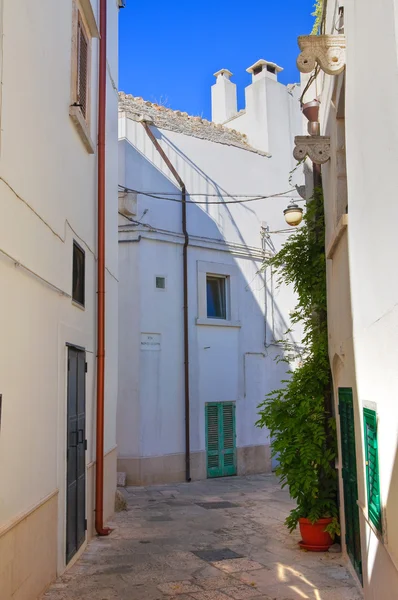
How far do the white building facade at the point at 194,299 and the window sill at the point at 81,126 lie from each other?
230 inches

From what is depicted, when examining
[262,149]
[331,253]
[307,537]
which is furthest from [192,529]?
[262,149]

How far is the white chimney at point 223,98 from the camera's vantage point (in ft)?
70.7

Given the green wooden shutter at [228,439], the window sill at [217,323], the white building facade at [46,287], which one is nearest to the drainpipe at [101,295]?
the white building facade at [46,287]

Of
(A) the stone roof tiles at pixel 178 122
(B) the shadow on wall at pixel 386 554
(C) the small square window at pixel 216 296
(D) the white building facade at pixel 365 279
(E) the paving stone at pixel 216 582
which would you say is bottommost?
(E) the paving stone at pixel 216 582

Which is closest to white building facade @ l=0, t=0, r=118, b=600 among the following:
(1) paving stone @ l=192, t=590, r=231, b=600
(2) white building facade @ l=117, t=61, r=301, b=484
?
(1) paving stone @ l=192, t=590, r=231, b=600

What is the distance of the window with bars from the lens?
8.08m

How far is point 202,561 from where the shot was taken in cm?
728

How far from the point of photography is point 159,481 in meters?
13.9

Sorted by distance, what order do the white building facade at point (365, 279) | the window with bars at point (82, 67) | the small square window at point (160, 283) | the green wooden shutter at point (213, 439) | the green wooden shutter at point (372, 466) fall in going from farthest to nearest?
1. the green wooden shutter at point (213, 439)
2. the small square window at point (160, 283)
3. the window with bars at point (82, 67)
4. the green wooden shutter at point (372, 466)
5. the white building facade at point (365, 279)

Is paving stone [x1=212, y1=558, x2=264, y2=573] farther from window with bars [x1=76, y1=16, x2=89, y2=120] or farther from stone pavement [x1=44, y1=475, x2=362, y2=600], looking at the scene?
window with bars [x1=76, y1=16, x2=89, y2=120]

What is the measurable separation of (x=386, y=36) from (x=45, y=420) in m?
4.43

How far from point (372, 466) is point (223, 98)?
61.6 ft

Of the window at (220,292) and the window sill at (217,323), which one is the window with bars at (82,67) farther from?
the window sill at (217,323)

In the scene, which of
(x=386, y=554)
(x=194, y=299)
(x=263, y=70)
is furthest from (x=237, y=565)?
(x=263, y=70)
